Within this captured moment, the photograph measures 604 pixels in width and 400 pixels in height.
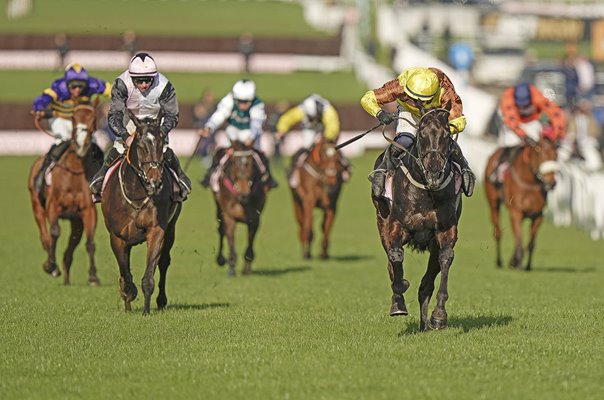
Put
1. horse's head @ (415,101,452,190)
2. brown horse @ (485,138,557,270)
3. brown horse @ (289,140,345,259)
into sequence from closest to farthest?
horse's head @ (415,101,452,190) → brown horse @ (485,138,557,270) → brown horse @ (289,140,345,259)

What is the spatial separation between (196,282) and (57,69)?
4682cm

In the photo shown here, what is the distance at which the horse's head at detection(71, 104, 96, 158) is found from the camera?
714 inches

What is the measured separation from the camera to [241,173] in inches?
811

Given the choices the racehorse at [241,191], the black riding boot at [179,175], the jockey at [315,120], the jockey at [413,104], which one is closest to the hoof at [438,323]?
the jockey at [413,104]

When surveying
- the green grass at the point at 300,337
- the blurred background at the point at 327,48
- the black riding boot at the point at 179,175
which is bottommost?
the green grass at the point at 300,337

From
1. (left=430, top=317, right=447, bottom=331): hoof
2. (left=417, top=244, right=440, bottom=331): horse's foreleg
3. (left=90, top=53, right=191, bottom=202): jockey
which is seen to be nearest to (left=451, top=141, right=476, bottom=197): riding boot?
(left=417, top=244, right=440, bottom=331): horse's foreleg

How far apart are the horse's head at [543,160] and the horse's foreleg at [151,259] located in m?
8.68

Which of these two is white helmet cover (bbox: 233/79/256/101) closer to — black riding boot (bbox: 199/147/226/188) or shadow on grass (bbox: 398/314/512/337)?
black riding boot (bbox: 199/147/226/188)

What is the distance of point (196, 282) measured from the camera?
19516 mm

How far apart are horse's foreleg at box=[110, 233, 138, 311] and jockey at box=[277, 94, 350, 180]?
9136mm

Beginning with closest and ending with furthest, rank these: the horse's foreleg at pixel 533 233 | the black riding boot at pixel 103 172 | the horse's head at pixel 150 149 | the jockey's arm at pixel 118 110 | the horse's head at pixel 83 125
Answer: the horse's head at pixel 150 149 → the jockey's arm at pixel 118 110 → the black riding boot at pixel 103 172 → the horse's head at pixel 83 125 → the horse's foreleg at pixel 533 233

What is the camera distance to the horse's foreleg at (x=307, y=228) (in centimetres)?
2361

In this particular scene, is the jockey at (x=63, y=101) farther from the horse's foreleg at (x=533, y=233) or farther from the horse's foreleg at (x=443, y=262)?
the horse's foreleg at (x=443, y=262)

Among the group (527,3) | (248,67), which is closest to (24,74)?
(248,67)
